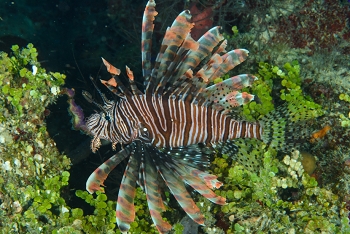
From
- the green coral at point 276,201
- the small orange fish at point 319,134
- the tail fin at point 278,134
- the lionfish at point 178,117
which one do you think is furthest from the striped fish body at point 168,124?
the small orange fish at point 319,134

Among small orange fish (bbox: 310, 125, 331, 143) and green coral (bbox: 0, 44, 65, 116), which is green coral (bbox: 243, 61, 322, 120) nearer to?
small orange fish (bbox: 310, 125, 331, 143)

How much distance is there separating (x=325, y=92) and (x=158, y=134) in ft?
8.76

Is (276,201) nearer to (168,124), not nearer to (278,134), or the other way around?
(278,134)

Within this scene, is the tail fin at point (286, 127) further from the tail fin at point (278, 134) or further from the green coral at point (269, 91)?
the green coral at point (269, 91)

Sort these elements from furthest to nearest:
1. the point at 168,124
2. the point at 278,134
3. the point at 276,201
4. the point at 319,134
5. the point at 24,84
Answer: the point at 319,134 → the point at 278,134 → the point at 168,124 → the point at 276,201 → the point at 24,84

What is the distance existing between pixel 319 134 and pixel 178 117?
6.67ft

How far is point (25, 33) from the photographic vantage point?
6.65 m

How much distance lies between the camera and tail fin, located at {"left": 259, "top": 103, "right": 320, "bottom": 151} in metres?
3.74

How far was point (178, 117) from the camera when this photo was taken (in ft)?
11.9

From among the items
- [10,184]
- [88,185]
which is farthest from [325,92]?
[10,184]

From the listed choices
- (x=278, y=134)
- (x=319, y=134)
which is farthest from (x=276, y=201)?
(x=319, y=134)

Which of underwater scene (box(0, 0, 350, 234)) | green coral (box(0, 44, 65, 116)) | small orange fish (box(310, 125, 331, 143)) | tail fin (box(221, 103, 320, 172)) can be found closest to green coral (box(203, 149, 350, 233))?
underwater scene (box(0, 0, 350, 234))

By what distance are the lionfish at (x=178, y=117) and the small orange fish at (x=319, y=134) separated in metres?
0.75

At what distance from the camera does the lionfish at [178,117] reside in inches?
129
